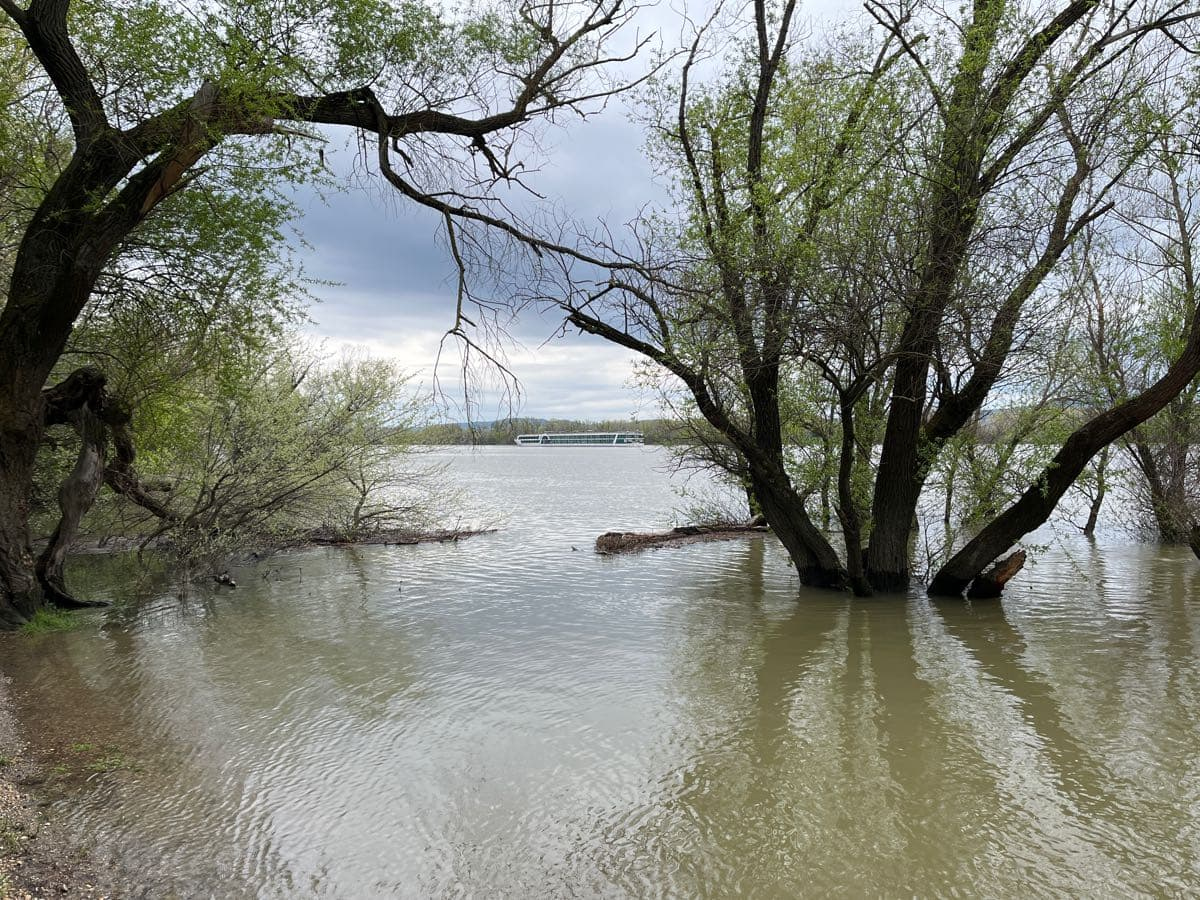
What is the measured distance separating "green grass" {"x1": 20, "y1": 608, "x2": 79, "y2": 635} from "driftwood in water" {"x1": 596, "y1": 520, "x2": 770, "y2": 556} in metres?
10.8

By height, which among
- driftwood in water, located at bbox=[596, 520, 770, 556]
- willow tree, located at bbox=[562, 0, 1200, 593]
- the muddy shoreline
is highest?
willow tree, located at bbox=[562, 0, 1200, 593]

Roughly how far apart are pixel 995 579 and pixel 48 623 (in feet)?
45.6

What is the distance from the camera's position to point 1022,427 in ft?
41.6

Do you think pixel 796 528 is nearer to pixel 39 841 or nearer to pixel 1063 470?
pixel 1063 470

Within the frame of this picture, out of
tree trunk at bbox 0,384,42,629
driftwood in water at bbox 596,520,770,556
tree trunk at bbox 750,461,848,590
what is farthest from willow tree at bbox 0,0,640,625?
driftwood in water at bbox 596,520,770,556

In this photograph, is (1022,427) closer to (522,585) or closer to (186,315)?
(522,585)

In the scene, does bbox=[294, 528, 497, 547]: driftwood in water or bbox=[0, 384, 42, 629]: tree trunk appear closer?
bbox=[0, 384, 42, 629]: tree trunk

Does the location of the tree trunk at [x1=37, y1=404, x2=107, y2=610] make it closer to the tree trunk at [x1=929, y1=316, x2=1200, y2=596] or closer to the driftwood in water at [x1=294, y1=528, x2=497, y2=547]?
the driftwood in water at [x1=294, y1=528, x2=497, y2=547]

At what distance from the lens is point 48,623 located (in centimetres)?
966

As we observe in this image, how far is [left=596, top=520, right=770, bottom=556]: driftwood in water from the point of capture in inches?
734

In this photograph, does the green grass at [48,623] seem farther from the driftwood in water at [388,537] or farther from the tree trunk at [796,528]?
the tree trunk at [796,528]

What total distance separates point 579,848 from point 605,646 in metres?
5.00

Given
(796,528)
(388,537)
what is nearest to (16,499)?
(388,537)

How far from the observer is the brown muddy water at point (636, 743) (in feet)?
14.5
